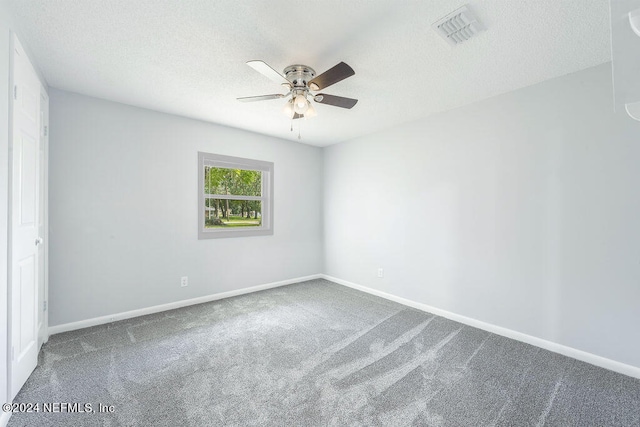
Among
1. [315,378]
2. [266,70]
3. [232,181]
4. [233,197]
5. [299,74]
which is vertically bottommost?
[315,378]

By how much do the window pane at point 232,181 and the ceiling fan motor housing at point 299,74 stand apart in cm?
212

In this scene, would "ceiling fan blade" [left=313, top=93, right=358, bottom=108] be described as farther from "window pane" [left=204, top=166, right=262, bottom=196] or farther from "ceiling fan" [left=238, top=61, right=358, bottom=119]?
"window pane" [left=204, top=166, right=262, bottom=196]

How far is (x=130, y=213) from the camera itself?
3.16 metres

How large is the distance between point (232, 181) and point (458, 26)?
11.0ft

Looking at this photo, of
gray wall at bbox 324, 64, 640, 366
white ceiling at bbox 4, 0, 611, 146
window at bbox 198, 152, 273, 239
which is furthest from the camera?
window at bbox 198, 152, 273, 239

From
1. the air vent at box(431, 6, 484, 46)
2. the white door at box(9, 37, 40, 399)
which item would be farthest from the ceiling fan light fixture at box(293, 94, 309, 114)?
the white door at box(9, 37, 40, 399)

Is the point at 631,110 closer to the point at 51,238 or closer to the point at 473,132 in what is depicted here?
the point at 473,132

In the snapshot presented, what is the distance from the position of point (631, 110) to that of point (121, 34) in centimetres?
272

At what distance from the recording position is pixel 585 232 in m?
2.34

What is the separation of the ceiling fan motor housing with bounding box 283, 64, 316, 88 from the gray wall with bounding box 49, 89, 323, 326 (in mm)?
1917

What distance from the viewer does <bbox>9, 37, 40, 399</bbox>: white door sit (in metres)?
1.77

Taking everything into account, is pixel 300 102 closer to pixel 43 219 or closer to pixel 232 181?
pixel 232 181

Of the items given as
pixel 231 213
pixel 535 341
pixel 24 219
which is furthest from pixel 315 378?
pixel 231 213

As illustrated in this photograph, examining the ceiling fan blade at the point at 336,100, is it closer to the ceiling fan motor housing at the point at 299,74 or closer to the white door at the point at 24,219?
the ceiling fan motor housing at the point at 299,74
